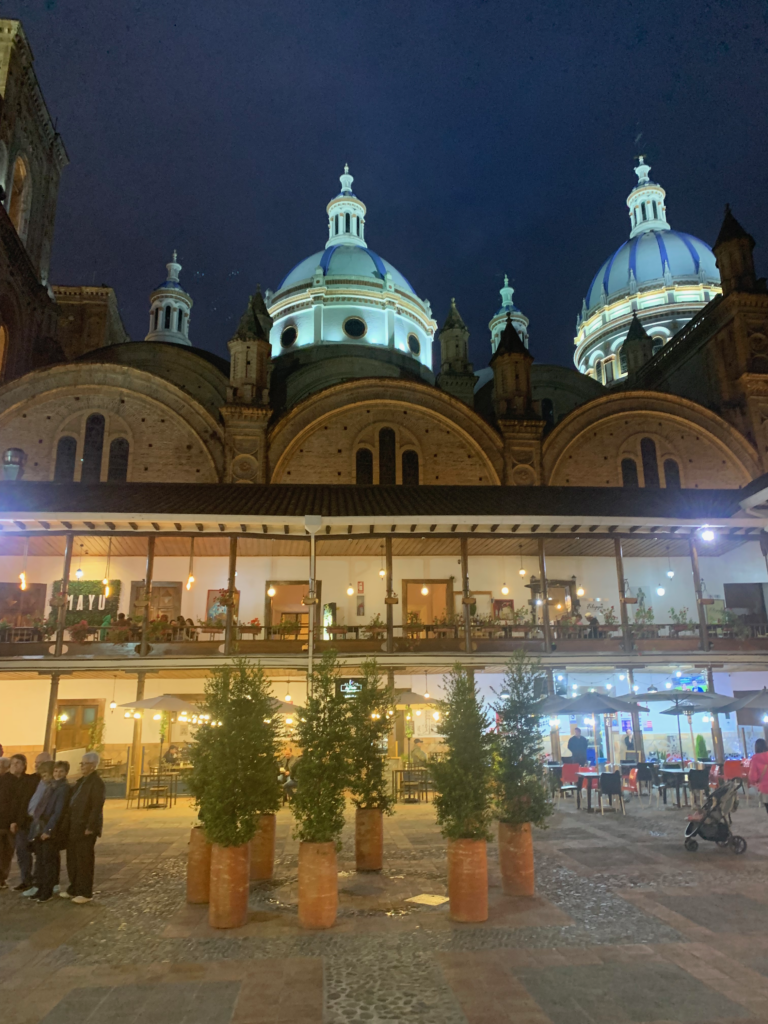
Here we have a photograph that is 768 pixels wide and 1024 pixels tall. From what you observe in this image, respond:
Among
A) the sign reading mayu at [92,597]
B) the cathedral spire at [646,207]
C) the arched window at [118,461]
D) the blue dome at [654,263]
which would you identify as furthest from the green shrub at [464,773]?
the cathedral spire at [646,207]

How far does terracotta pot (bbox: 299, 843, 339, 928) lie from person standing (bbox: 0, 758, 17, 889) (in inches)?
176

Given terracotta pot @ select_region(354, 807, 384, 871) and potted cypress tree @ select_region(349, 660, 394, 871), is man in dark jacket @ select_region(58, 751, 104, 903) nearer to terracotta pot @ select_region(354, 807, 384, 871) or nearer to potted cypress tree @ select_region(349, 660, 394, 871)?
potted cypress tree @ select_region(349, 660, 394, 871)

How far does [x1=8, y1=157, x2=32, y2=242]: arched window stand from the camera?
32156 millimetres

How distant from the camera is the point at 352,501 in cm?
2159

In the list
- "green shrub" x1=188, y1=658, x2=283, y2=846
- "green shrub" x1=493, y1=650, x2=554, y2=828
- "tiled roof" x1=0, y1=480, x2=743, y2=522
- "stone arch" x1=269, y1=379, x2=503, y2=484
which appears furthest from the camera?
"stone arch" x1=269, y1=379, x2=503, y2=484

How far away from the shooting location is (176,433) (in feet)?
92.2

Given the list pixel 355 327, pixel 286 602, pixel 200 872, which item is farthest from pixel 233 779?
pixel 355 327

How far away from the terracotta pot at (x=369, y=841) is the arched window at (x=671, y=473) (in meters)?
22.4

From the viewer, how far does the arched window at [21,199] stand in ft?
105

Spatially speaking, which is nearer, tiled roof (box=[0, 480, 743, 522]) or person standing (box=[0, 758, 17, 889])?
person standing (box=[0, 758, 17, 889])

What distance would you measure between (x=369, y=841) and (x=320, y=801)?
2813 millimetres

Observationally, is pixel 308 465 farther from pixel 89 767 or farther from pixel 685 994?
pixel 685 994

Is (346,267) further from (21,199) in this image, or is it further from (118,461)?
A: (118,461)

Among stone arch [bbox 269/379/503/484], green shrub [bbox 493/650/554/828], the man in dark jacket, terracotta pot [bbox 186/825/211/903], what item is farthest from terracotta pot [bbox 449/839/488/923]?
stone arch [bbox 269/379/503/484]
